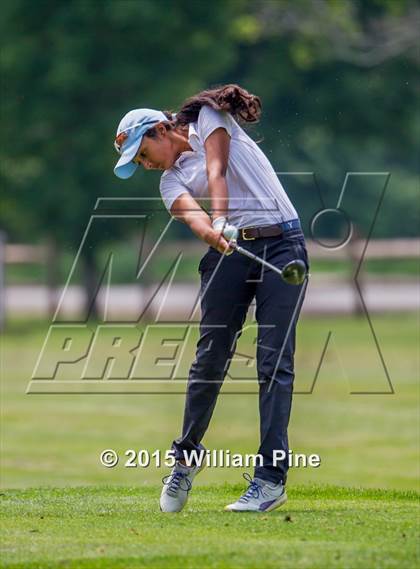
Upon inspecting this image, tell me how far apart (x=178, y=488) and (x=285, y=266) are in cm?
118

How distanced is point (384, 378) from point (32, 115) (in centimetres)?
1513

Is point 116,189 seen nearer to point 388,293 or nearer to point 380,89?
point 388,293

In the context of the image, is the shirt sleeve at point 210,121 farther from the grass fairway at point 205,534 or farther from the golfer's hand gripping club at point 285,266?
the grass fairway at point 205,534

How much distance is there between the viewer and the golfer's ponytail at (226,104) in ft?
22.2

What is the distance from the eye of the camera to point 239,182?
6.86 metres

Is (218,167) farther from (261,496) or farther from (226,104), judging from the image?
(261,496)

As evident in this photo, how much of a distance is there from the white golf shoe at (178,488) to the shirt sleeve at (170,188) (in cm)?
123

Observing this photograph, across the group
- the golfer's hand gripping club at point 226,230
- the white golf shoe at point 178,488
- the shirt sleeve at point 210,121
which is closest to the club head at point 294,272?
the golfer's hand gripping club at point 226,230

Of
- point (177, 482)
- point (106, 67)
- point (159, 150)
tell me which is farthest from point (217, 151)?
point (106, 67)

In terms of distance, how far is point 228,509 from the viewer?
23.1 feet

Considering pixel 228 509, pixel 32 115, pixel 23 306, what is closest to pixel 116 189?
pixel 32 115

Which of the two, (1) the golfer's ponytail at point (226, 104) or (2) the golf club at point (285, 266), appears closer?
(2) the golf club at point (285, 266)

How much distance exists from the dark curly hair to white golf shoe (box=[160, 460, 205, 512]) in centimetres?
156

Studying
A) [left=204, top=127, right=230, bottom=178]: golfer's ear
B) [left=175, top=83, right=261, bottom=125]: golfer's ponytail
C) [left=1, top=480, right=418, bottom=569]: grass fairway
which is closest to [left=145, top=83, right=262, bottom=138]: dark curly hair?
[left=175, top=83, right=261, bottom=125]: golfer's ponytail
